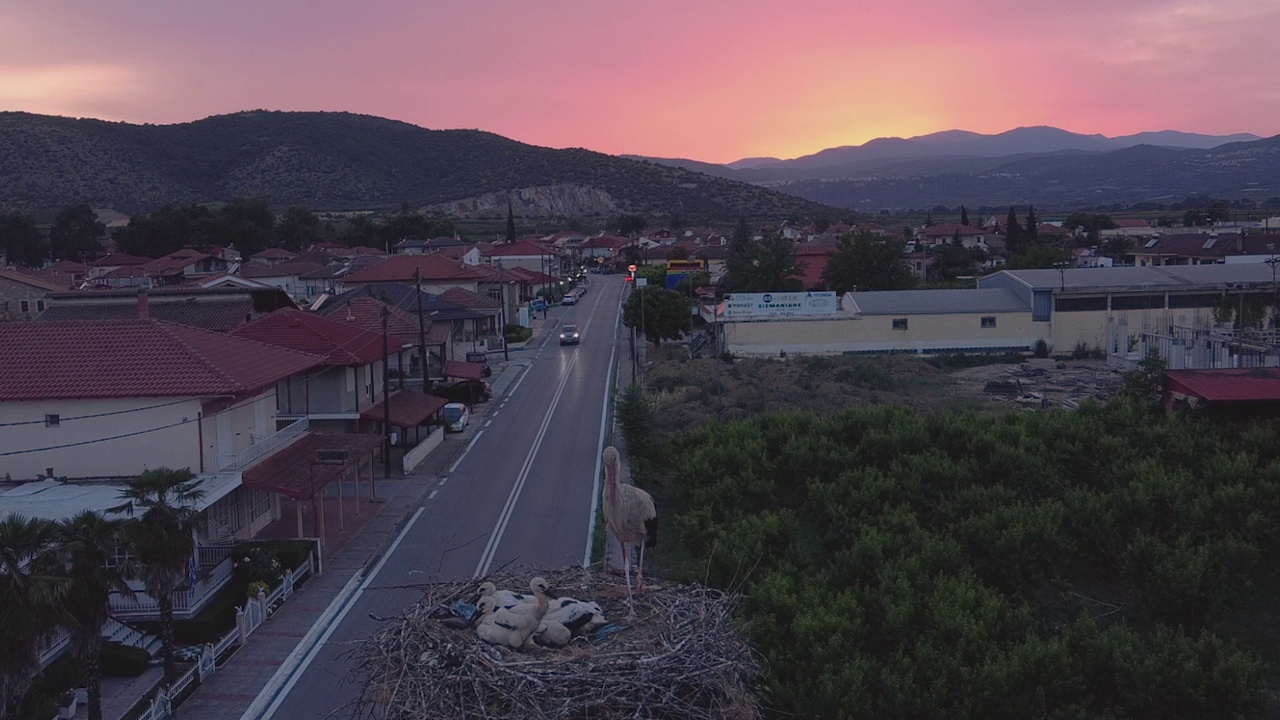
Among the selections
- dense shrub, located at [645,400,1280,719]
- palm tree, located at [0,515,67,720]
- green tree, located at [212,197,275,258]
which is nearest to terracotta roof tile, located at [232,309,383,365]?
dense shrub, located at [645,400,1280,719]

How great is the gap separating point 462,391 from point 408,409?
9457 mm

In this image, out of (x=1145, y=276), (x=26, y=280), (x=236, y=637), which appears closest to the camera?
(x=236, y=637)

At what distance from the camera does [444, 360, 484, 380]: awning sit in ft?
128

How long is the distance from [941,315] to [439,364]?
84.8ft

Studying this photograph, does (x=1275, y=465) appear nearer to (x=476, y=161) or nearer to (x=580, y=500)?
(x=580, y=500)

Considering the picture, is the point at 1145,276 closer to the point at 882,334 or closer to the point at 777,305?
the point at 882,334

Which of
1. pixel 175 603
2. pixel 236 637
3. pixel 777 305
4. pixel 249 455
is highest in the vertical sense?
pixel 777 305

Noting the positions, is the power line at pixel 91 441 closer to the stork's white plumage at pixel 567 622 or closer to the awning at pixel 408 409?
the awning at pixel 408 409

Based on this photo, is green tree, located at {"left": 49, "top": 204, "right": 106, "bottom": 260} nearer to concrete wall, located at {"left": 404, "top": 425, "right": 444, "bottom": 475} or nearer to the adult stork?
concrete wall, located at {"left": 404, "top": 425, "right": 444, "bottom": 475}

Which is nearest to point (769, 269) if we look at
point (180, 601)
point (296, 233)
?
point (296, 233)

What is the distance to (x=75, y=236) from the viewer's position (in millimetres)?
85688

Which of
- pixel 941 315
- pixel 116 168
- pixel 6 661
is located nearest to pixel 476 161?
pixel 116 168

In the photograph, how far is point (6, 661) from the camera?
11484 millimetres

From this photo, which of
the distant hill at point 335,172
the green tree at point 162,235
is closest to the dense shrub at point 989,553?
the green tree at point 162,235
